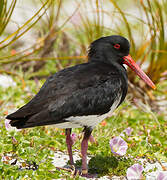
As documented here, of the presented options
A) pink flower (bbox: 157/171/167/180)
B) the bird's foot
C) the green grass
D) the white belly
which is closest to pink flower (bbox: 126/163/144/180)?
pink flower (bbox: 157/171/167/180)

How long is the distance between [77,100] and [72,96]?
0.05 m

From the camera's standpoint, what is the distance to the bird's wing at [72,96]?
310cm

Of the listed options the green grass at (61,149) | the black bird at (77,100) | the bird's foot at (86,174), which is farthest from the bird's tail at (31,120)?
the bird's foot at (86,174)

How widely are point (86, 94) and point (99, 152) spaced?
0.75 meters

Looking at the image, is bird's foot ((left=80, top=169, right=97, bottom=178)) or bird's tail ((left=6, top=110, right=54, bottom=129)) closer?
bird's tail ((left=6, top=110, right=54, bottom=129))

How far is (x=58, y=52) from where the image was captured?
7047mm

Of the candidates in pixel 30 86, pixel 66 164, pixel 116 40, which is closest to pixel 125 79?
pixel 116 40

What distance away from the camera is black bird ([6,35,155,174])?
3.10m

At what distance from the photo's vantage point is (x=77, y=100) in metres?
3.22

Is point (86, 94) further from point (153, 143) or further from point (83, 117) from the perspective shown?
point (153, 143)

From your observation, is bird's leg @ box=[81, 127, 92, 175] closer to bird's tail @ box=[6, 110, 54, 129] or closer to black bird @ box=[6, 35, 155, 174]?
black bird @ box=[6, 35, 155, 174]

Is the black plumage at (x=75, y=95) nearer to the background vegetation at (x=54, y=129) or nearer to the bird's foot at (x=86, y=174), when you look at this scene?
the background vegetation at (x=54, y=129)

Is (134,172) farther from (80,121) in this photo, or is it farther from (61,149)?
(61,149)

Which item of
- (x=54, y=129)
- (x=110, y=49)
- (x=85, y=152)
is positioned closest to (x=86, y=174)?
(x=85, y=152)
